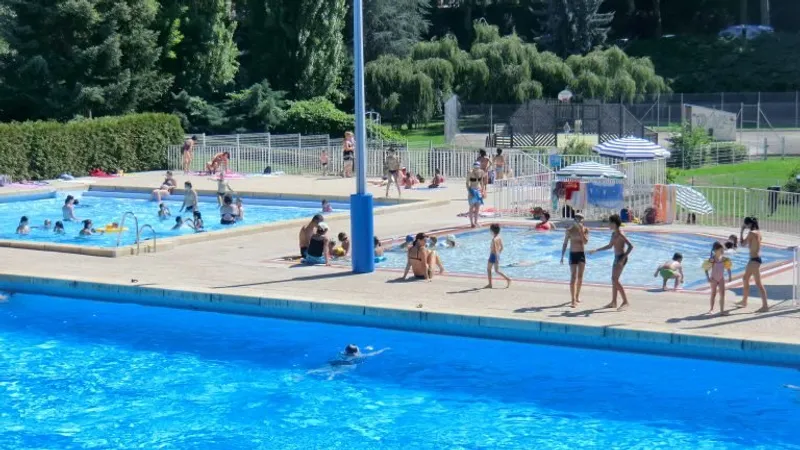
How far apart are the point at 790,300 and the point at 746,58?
58407mm

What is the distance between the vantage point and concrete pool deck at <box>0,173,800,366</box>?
50.0ft

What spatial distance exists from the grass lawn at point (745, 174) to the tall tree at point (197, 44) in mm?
21519

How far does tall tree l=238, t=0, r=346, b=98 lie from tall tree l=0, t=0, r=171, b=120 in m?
6.62

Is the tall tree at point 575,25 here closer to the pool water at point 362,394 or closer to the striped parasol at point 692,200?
the striped parasol at point 692,200

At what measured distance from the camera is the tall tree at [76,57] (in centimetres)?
4603

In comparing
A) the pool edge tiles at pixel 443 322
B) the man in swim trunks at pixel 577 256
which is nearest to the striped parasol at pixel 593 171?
the man in swim trunks at pixel 577 256

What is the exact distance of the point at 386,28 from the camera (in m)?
70.2

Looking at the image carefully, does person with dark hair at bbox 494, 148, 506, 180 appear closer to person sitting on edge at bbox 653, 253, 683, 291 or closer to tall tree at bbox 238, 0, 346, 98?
person sitting on edge at bbox 653, 253, 683, 291

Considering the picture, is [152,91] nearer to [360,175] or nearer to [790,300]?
[360,175]

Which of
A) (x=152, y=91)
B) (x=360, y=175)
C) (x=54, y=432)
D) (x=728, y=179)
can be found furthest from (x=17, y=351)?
(x=152, y=91)

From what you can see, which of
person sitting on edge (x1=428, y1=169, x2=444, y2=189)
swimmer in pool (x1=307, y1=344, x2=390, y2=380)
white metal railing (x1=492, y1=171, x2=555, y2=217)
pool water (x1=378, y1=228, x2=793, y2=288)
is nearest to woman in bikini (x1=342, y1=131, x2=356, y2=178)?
person sitting on edge (x1=428, y1=169, x2=444, y2=189)

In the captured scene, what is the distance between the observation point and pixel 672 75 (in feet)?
239

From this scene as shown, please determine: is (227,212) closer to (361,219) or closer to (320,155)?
(361,219)

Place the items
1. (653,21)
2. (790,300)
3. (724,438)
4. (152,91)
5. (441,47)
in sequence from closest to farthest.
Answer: (724,438) < (790,300) < (152,91) < (441,47) < (653,21)
